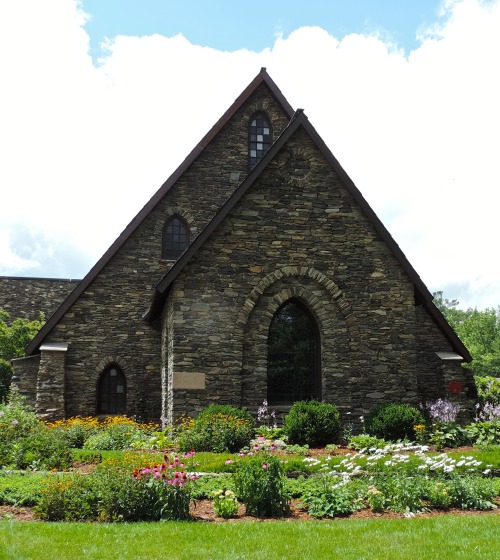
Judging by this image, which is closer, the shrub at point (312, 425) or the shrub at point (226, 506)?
the shrub at point (226, 506)

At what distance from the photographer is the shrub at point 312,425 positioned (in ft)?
45.8

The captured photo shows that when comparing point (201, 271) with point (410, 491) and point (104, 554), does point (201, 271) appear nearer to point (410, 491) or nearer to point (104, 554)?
point (410, 491)

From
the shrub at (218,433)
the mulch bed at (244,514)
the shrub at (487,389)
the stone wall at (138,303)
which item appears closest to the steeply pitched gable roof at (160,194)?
the stone wall at (138,303)

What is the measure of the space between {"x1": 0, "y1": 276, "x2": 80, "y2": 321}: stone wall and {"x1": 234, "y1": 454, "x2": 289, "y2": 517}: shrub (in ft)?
69.5

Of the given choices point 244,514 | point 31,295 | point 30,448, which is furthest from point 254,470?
point 31,295

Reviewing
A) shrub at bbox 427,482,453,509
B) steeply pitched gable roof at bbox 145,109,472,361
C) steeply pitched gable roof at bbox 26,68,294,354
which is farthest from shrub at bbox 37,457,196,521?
steeply pitched gable roof at bbox 26,68,294,354

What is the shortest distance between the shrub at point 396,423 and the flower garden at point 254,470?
2 cm

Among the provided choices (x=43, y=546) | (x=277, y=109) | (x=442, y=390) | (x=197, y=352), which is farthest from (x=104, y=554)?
(x=277, y=109)

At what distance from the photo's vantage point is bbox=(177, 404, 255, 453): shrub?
42.4ft

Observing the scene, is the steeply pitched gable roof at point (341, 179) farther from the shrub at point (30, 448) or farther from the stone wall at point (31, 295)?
the stone wall at point (31, 295)

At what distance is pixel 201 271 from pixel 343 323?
164 inches

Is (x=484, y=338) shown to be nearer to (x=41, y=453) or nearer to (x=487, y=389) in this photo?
(x=487, y=389)

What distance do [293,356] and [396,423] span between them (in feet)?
11.1

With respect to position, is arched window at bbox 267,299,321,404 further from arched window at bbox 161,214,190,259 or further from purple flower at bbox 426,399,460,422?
arched window at bbox 161,214,190,259
